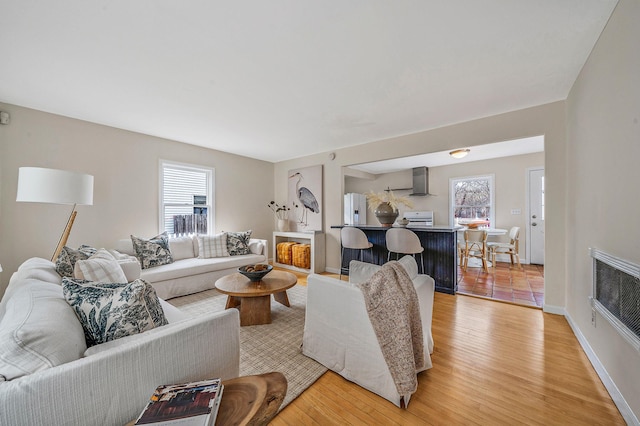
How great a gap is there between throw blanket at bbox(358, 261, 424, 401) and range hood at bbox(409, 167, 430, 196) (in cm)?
535

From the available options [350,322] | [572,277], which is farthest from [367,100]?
[572,277]

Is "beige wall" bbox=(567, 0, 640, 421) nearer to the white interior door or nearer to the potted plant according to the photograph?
the potted plant

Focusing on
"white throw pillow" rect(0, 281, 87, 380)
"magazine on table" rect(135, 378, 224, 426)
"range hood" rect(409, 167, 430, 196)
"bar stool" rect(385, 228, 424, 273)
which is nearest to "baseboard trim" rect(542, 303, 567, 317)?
"bar stool" rect(385, 228, 424, 273)

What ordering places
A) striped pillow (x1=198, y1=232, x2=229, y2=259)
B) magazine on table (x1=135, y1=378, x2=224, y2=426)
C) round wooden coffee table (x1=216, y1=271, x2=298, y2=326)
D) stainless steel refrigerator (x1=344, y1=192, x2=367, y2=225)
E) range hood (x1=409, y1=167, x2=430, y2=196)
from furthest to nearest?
A: range hood (x1=409, y1=167, x2=430, y2=196) < stainless steel refrigerator (x1=344, y1=192, x2=367, y2=225) < striped pillow (x1=198, y1=232, x2=229, y2=259) < round wooden coffee table (x1=216, y1=271, x2=298, y2=326) < magazine on table (x1=135, y1=378, x2=224, y2=426)

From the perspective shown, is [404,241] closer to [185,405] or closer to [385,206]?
[385,206]

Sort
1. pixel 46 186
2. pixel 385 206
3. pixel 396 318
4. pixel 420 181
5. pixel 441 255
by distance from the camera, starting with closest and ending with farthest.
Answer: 1. pixel 396 318
2. pixel 46 186
3. pixel 441 255
4. pixel 385 206
5. pixel 420 181

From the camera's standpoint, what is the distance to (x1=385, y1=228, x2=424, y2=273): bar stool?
329cm

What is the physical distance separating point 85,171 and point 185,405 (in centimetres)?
386

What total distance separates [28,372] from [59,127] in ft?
12.0

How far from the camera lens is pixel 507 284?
12.5 feet

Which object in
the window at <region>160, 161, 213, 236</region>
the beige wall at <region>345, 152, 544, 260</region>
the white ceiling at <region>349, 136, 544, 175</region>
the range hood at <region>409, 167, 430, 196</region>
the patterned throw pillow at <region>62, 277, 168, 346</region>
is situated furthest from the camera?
the range hood at <region>409, 167, 430, 196</region>

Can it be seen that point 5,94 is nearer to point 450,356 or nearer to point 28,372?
point 28,372

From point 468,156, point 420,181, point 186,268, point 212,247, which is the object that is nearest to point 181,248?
point 212,247

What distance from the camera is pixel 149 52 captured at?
6.15ft
